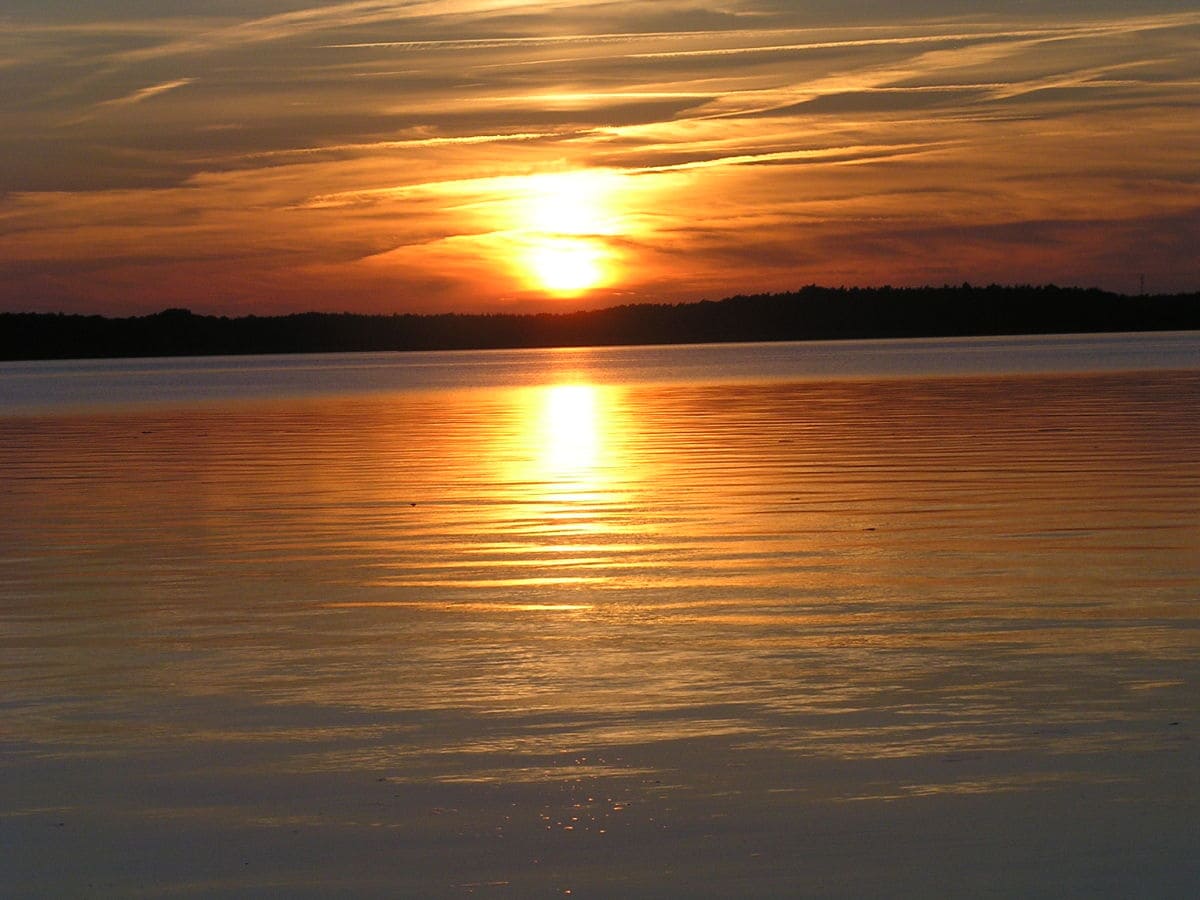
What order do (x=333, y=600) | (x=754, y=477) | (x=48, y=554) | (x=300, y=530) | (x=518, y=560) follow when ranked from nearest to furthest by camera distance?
(x=333, y=600) → (x=518, y=560) → (x=48, y=554) → (x=300, y=530) → (x=754, y=477)

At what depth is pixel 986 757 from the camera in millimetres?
6586

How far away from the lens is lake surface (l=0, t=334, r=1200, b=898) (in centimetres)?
557

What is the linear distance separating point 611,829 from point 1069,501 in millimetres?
10222

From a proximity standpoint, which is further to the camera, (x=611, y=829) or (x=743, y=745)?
(x=743, y=745)

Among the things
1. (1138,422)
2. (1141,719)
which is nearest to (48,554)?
(1141,719)

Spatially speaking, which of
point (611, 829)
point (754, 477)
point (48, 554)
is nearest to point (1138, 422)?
point (754, 477)

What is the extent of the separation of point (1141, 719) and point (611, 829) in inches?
102

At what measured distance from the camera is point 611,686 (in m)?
7.91

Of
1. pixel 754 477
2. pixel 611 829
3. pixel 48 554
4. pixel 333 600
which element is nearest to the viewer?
pixel 611 829

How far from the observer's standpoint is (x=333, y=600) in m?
10.6

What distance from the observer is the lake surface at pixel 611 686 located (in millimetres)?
5574

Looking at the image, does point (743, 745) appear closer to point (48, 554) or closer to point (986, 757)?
point (986, 757)

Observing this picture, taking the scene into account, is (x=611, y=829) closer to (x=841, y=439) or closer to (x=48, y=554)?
(x=48, y=554)

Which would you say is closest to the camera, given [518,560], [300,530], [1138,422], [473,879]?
[473,879]
